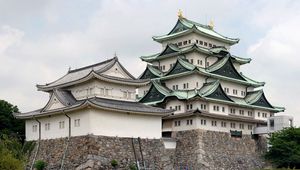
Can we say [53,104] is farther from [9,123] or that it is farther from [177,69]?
[177,69]

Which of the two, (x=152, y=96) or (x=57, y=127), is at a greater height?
(x=152, y=96)

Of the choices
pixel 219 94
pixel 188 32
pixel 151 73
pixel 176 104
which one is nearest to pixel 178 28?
pixel 188 32

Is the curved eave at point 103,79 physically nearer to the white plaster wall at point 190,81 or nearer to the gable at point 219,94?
the white plaster wall at point 190,81

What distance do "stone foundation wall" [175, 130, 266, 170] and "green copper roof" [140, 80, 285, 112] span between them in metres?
3.54

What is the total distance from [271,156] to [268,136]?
322cm

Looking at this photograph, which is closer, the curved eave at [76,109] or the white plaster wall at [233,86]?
the curved eave at [76,109]

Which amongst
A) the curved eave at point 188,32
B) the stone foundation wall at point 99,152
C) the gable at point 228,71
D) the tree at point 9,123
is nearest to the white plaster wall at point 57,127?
the stone foundation wall at point 99,152

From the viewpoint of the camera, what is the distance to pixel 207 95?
149ft

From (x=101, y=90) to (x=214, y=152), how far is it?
44.3ft

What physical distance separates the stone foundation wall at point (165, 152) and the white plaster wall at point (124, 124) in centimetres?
54

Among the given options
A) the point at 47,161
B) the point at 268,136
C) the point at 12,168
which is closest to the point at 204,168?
the point at 268,136

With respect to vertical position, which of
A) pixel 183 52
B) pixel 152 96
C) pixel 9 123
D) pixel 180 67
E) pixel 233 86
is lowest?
pixel 9 123

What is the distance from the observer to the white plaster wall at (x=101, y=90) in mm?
38906

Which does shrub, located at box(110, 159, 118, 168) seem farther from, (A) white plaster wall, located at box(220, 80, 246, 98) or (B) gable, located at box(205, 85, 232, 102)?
(A) white plaster wall, located at box(220, 80, 246, 98)
